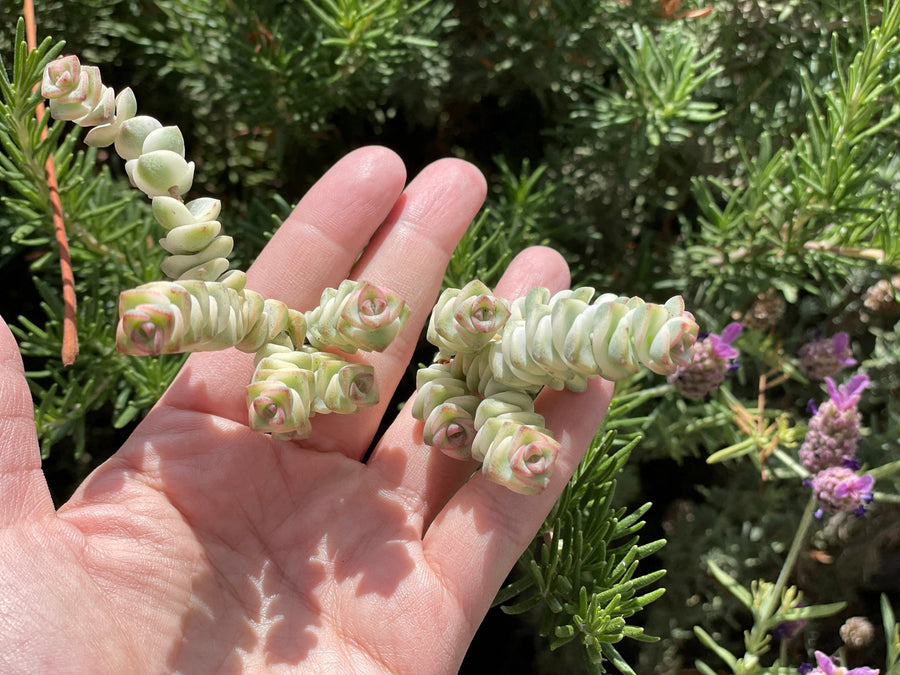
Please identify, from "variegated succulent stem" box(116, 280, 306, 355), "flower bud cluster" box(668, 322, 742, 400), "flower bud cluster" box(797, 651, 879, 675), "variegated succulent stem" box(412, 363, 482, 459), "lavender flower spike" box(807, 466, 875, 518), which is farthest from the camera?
→ "flower bud cluster" box(668, 322, 742, 400)

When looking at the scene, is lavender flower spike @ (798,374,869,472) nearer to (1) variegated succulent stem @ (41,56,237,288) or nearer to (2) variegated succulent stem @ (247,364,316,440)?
(2) variegated succulent stem @ (247,364,316,440)

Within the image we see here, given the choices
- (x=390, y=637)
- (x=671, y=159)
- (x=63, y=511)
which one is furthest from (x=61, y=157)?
(x=671, y=159)

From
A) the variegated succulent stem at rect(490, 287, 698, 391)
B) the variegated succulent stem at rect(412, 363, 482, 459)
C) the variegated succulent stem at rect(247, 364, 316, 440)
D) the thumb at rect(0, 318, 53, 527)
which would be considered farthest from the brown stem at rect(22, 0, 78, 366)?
the variegated succulent stem at rect(490, 287, 698, 391)

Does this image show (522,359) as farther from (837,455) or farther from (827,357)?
(827,357)

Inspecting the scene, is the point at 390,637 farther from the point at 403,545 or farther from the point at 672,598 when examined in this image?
the point at 672,598

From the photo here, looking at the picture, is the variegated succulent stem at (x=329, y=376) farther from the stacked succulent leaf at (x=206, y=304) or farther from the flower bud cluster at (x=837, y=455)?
the flower bud cluster at (x=837, y=455)

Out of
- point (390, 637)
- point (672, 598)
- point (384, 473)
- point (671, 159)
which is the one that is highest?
point (671, 159)
